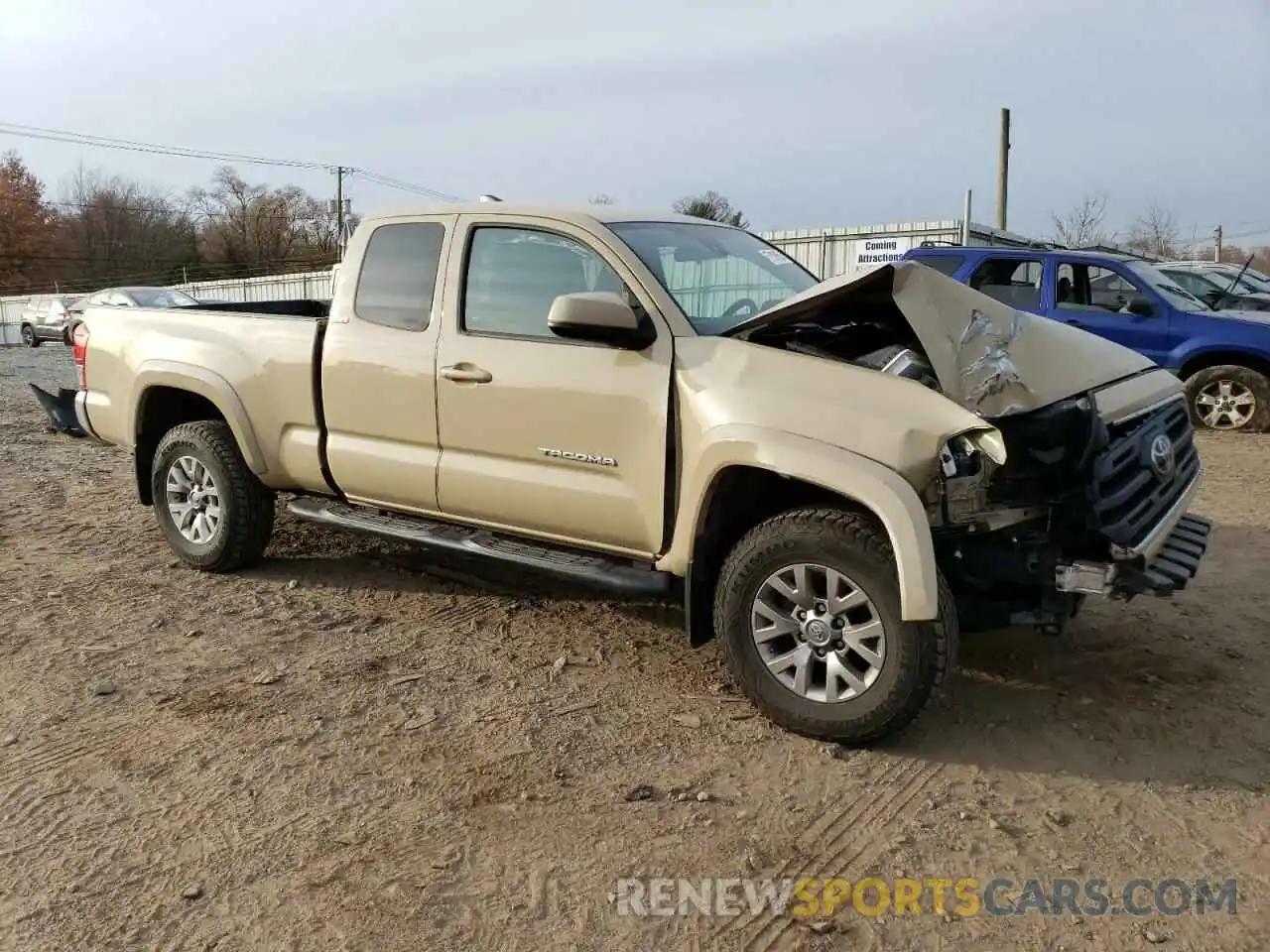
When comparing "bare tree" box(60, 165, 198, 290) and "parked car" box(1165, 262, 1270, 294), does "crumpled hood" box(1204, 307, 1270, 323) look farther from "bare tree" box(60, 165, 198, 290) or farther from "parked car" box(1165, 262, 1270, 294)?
"bare tree" box(60, 165, 198, 290)

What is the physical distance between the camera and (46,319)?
2834 centimetres

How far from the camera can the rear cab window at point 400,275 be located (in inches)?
185

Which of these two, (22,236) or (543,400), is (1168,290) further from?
(22,236)

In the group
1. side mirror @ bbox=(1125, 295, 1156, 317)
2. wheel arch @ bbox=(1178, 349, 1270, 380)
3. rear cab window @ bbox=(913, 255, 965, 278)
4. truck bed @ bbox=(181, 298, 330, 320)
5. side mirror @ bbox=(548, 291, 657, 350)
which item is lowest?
wheel arch @ bbox=(1178, 349, 1270, 380)

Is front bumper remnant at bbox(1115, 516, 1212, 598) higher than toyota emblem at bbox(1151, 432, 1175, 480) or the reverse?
the reverse

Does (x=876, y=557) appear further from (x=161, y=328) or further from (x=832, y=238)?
(x=832, y=238)

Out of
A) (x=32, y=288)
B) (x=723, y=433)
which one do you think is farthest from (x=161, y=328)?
(x=32, y=288)

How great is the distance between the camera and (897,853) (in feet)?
9.89

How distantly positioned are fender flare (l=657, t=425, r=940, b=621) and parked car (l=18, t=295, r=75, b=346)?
26.7 meters

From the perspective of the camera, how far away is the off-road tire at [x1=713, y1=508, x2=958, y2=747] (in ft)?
11.3

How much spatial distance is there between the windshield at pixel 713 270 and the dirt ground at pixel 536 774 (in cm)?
154

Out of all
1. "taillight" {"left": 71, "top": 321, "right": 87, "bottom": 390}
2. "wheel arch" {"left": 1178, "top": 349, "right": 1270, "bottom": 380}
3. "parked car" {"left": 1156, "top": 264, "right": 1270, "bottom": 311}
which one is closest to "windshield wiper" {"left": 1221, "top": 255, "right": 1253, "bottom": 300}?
"parked car" {"left": 1156, "top": 264, "right": 1270, "bottom": 311}

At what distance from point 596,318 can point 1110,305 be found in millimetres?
8083

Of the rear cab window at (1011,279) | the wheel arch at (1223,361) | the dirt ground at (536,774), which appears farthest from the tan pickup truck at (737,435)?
the wheel arch at (1223,361)
